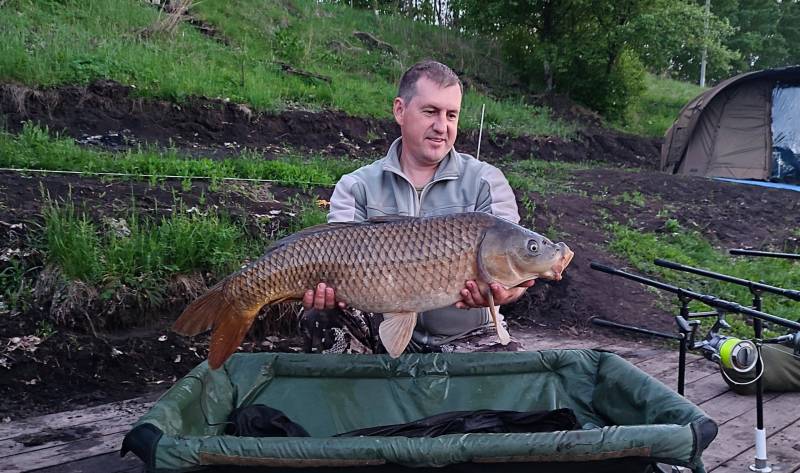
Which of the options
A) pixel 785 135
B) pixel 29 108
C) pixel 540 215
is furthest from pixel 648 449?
pixel 785 135

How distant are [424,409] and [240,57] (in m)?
6.22

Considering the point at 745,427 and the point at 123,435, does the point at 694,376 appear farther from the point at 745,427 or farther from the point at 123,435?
the point at 123,435

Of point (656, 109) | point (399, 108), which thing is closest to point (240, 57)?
point (399, 108)

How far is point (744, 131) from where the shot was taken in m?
8.84

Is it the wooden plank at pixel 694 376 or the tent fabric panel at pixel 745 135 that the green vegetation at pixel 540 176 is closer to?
the tent fabric panel at pixel 745 135

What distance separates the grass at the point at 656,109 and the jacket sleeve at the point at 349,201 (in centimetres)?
1037

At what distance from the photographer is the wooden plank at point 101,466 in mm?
1998

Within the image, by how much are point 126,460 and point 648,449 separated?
55.7 inches

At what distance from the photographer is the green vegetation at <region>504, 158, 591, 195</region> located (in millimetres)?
5980

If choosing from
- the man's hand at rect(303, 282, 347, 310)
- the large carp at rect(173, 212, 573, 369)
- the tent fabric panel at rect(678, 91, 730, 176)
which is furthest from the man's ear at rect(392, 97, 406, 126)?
the tent fabric panel at rect(678, 91, 730, 176)

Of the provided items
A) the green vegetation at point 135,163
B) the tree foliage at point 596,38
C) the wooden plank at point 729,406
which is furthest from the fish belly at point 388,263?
the tree foliage at point 596,38

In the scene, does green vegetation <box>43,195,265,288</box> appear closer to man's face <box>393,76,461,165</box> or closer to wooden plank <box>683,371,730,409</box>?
man's face <box>393,76,461,165</box>

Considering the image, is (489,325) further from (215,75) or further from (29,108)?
(215,75)

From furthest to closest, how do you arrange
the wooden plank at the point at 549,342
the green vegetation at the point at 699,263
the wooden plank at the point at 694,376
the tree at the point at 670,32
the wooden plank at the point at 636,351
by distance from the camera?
the tree at the point at 670,32
the green vegetation at the point at 699,263
the wooden plank at the point at 549,342
the wooden plank at the point at 636,351
the wooden plank at the point at 694,376
